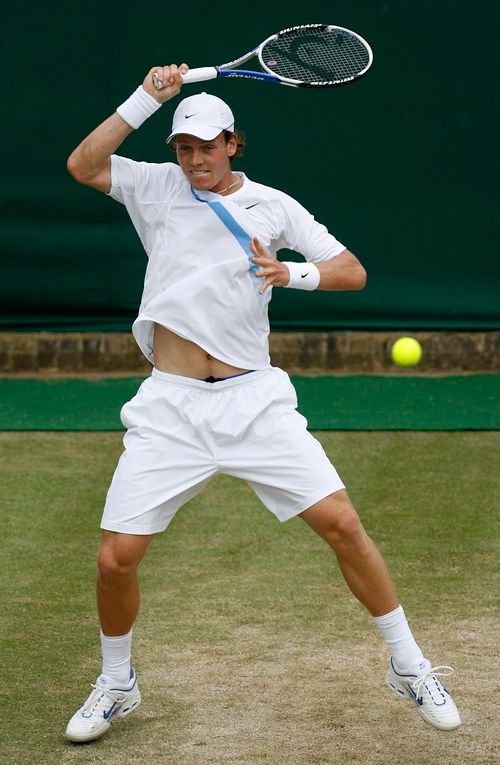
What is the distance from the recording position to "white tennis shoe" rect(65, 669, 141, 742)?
14.1 ft

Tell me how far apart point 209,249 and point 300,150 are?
17.9 ft

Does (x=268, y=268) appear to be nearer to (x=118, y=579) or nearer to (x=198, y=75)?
(x=198, y=75)

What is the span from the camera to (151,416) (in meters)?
4.38

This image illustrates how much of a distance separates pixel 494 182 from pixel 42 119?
324 cm

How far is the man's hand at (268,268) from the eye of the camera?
4.23 meters

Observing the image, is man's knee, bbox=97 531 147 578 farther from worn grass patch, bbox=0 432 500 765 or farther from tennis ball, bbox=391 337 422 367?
tennis ball, bbox=391 337 422 367

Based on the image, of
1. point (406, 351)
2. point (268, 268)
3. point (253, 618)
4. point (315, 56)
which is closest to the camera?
point (268, 268)

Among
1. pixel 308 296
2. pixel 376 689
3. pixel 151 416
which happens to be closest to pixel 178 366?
pixel 151 416

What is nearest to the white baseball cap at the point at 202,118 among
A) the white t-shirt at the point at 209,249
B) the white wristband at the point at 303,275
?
the white t-shirt at the point at 209,249

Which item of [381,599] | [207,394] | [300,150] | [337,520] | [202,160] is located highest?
[202,160]

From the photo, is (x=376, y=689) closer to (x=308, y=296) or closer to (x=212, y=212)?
(x=212, y=212)

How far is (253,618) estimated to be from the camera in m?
5.44

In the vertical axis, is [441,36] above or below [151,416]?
above

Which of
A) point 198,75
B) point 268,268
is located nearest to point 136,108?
point 198,75
